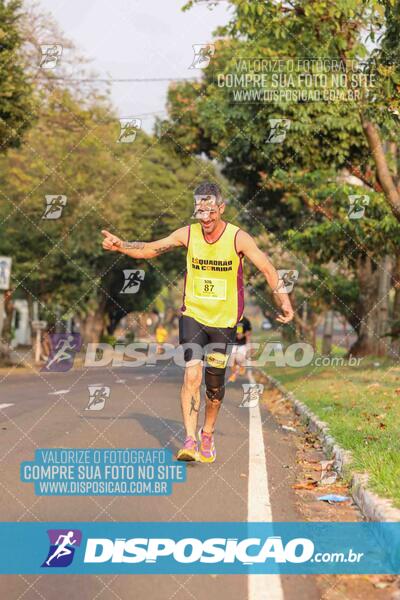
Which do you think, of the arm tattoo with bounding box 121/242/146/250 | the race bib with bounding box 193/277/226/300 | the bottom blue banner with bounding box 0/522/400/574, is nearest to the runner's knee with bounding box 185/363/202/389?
the race bib with bounding box 193/277/226/300

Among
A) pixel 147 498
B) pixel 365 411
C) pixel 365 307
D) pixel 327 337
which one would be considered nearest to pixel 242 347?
pixel 365 307

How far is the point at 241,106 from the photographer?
78.8 feet

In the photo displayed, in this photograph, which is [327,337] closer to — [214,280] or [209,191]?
[214,280]

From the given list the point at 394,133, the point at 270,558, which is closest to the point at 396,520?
the point at 270,558

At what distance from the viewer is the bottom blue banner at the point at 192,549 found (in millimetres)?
4992

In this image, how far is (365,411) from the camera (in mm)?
12156

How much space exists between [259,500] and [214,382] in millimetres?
1685

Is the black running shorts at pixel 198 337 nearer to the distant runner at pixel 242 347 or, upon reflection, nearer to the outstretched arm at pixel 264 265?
the outstretched arm at pixel 264 265

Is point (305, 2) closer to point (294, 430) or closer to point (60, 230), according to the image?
point (294, 430)

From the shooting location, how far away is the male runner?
7.72m

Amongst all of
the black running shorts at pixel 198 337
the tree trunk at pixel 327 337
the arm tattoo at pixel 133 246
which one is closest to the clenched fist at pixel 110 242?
the arm tattoo at pixel 133 246

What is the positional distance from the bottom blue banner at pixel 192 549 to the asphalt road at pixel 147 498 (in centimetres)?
18

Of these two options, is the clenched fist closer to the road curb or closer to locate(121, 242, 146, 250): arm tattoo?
locate(121, 242, 146, 250): arm tattoo

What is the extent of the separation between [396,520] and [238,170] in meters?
24.9
